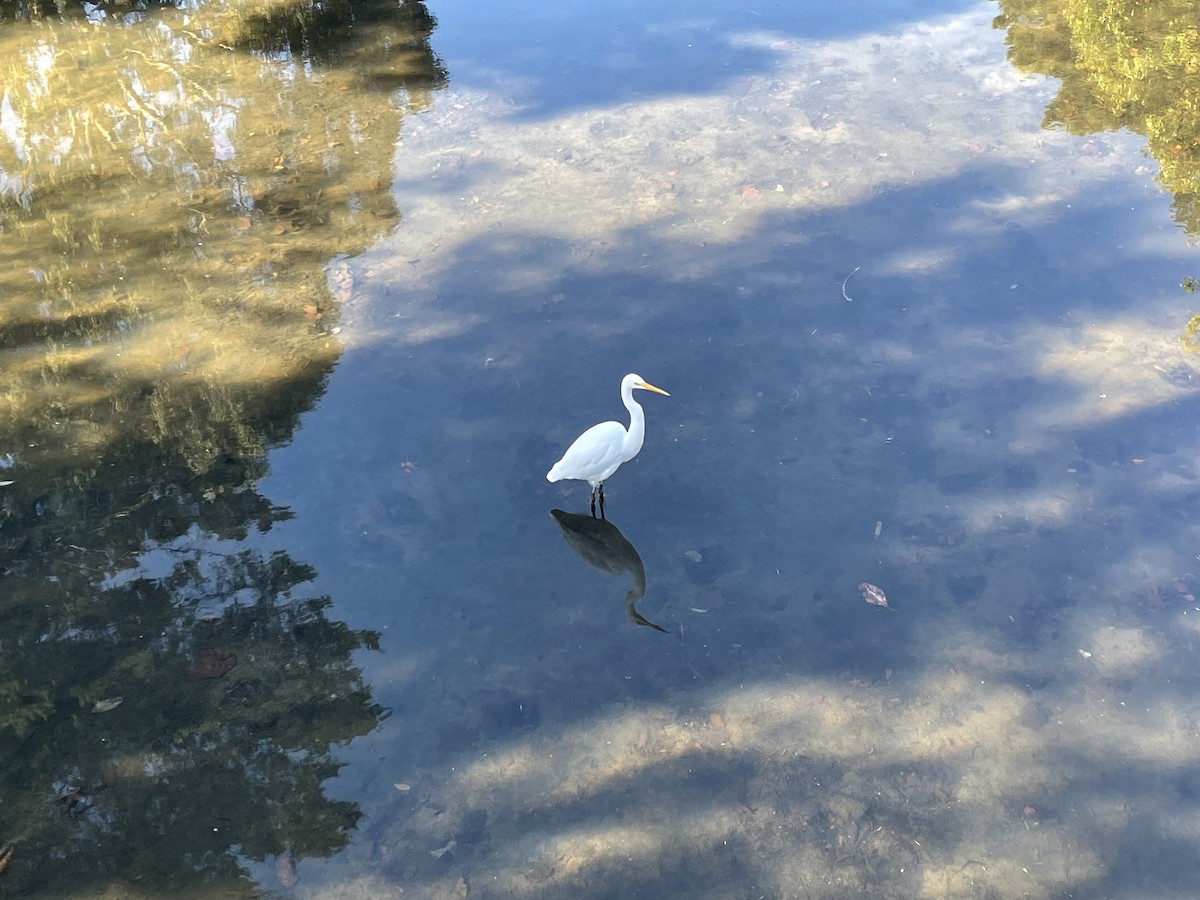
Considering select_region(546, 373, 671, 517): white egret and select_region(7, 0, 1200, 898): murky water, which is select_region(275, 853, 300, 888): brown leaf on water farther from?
select_region(546, 373, 671, 517): white egret

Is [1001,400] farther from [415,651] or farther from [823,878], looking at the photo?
[415,651]

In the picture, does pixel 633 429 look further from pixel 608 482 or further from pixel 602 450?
pixel 608 482

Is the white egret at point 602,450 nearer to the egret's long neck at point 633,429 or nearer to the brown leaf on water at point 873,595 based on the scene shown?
the egret's long neck at point 633,429

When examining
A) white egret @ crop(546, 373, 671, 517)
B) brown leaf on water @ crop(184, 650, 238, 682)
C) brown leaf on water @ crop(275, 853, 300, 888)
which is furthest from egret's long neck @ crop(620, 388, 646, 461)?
brown leaf on water @ crop(275, 853, 300, 888)

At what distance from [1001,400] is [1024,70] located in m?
4.18

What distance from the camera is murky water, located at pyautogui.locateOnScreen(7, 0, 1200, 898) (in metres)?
3.80

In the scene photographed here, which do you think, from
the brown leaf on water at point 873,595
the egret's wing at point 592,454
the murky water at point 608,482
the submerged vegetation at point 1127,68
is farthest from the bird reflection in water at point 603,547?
the submerged vegetation at point 1127,68

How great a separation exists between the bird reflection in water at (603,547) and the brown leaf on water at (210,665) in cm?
160

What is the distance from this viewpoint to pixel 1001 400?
541cm

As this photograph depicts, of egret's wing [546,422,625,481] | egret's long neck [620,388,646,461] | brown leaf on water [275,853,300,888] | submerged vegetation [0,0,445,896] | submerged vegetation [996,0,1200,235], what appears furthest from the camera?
submerged vegetation [996,0,1200,235]

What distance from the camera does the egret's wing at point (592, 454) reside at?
188 inches

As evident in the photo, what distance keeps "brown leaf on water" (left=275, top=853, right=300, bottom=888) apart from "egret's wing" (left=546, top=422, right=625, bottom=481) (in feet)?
6.58

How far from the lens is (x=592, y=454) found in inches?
188

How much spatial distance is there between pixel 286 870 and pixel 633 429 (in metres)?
2.42
